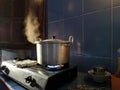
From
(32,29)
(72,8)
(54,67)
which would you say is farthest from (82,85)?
(32,29)

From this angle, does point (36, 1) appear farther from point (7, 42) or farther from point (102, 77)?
point (102, 77)

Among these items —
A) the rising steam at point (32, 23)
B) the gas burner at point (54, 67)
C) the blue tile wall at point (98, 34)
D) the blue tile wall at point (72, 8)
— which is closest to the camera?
the gas burner at point (54, 67)

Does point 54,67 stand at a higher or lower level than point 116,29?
lower

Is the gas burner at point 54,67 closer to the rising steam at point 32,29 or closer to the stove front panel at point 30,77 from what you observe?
the stove front panel at point 30,77

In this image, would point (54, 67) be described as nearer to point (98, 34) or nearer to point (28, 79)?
point (28, 79)

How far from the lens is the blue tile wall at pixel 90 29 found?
109cm

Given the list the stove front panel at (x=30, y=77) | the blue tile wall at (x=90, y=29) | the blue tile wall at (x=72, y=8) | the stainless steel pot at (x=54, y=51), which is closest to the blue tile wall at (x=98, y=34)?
the blue tile wall at (x=90, y=29)

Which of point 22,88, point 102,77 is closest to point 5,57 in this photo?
point 22,88

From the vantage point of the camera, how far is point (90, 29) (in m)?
1.25

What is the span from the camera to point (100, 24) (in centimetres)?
117

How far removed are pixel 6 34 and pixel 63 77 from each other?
997mm

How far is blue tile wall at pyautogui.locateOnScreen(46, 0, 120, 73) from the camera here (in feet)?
3.58

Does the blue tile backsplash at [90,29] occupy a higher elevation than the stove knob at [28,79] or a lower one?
higher

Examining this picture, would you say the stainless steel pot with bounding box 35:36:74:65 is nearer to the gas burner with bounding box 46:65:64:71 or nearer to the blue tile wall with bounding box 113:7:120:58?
the gas burner with bounding box 46:65:64:71
